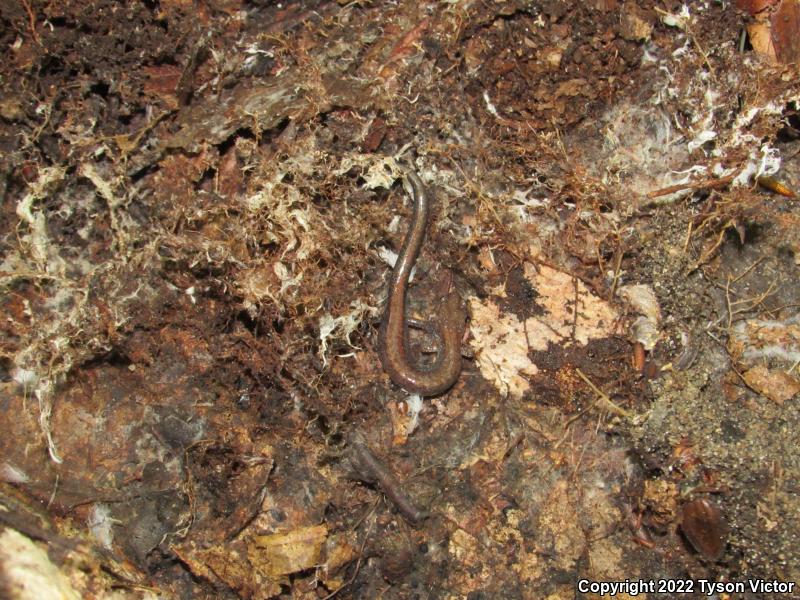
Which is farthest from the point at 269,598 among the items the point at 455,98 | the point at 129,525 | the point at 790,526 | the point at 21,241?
the point at 455,98

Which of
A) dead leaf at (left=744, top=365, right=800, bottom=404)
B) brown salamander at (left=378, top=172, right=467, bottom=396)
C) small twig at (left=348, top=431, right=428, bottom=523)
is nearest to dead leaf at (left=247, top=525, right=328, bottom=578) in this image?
small twig at (left=348, top=431, right=428, bottom=523)

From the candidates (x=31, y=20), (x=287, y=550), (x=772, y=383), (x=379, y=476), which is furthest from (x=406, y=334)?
(x=31, y=20)

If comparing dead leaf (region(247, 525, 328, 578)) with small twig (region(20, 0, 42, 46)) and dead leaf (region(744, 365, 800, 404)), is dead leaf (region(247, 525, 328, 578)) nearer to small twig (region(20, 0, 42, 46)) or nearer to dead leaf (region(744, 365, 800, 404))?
dead leaf (region(744, 365, 800, 404))

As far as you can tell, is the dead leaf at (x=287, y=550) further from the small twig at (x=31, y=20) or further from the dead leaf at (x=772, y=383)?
the small twig at (x=31, y=20)

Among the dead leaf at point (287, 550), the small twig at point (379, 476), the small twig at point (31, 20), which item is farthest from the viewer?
the small twig at point (31, 20)

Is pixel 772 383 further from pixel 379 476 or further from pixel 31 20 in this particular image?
pixel 31 20

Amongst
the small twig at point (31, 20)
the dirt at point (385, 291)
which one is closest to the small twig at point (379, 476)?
the dirt at point (385, 291)
